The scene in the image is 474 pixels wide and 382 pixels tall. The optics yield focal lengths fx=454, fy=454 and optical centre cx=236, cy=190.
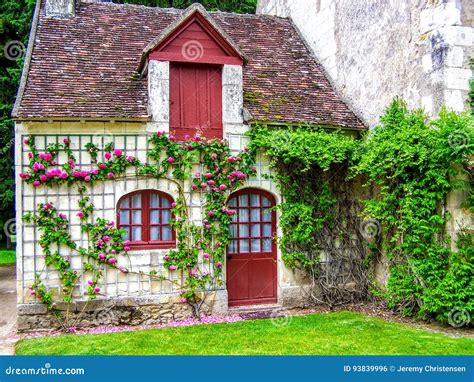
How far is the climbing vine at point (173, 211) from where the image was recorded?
329 inches

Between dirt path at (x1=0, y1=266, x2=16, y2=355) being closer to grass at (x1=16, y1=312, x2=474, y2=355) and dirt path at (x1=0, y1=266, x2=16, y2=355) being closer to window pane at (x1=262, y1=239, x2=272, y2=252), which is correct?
grass at (x1=16, y1=312, x2=474, y2=355)

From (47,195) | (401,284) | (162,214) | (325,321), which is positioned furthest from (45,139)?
(401,284)

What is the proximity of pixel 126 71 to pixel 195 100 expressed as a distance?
71.4 inches

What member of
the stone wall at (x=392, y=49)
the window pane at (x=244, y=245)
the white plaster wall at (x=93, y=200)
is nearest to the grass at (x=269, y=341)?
the white plaster wall at (x=93, y=200)

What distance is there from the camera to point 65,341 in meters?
7.51

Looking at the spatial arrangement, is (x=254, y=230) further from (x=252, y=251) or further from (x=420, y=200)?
(x=420, y=200)

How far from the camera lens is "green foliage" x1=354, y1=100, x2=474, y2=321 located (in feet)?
25.0

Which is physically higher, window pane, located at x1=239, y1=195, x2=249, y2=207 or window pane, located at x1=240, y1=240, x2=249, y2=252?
window pane, located at x1=239, y1=195, x2=249, y2=207

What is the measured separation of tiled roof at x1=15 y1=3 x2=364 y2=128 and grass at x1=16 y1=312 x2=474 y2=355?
400 centimetres

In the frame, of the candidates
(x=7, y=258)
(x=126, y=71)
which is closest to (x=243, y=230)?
(x=126, y=71)

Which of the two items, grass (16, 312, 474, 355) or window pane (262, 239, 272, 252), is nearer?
grass (16, 312, 474, 355)

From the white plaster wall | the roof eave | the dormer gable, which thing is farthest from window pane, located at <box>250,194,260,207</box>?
the roof eave

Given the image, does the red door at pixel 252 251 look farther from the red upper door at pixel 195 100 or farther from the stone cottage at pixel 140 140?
the red upper door at pixel 195 100

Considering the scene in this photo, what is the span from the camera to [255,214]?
9781mm
